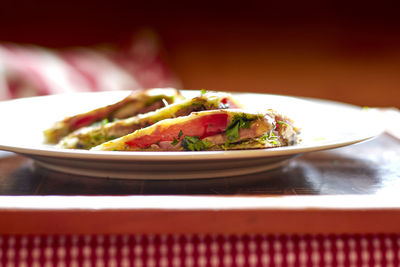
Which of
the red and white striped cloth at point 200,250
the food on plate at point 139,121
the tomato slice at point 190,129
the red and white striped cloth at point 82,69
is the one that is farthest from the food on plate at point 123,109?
the red and white striped cloth at point 82,69

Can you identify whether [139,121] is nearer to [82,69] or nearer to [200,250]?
[200,250]

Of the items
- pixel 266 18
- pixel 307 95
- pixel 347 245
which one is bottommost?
pixel 307 95

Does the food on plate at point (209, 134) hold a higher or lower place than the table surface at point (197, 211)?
higher

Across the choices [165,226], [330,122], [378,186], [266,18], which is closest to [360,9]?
[266,18]

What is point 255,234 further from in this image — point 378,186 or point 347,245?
point 378,186

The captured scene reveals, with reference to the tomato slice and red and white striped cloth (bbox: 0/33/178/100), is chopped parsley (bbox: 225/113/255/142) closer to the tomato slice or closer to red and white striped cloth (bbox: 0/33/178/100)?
the tomato slice

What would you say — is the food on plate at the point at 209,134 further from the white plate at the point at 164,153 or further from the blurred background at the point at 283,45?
the blurred background at the point at 283,45

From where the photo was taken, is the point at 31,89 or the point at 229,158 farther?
the point at 31,89
